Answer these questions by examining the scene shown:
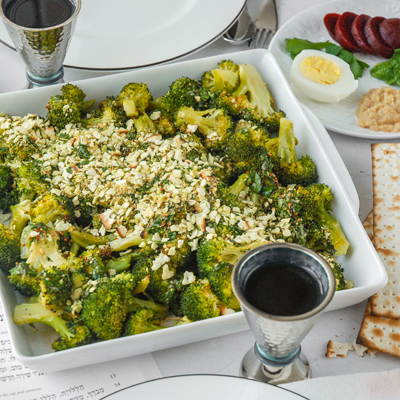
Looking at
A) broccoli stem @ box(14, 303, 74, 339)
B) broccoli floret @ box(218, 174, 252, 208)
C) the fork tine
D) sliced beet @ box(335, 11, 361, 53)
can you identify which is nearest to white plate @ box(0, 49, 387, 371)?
broccoli stem @ box(14, 303, 74, 339)

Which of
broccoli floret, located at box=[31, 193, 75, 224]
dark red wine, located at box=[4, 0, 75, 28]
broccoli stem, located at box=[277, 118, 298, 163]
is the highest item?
dark red wine, located at box=[4, 0, 75, 28]

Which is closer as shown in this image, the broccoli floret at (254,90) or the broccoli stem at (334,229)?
the broccoli stem at (334,229)

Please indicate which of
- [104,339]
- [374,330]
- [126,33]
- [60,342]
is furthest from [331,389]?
[126,33]

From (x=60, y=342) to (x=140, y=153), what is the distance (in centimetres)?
66

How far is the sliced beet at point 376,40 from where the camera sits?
92.0 inches

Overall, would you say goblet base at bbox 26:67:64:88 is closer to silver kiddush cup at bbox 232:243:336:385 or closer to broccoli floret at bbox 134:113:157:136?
broccoli floret at bbox 134:113:157:136

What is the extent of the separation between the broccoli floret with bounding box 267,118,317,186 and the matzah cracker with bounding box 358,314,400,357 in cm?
48

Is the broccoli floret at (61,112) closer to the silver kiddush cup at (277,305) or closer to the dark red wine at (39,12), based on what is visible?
the dark red wine at (39,12)

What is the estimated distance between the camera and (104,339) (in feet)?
4.25

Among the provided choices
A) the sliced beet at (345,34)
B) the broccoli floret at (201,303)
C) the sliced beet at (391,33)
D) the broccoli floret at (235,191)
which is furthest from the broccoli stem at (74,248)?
the sliced beet at (391,33)

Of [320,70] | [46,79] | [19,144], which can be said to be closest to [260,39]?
[320,70]

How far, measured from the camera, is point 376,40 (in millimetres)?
2336

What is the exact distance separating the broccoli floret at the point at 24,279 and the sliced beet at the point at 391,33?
1.91 metres

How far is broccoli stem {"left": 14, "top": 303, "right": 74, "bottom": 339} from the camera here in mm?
1291
